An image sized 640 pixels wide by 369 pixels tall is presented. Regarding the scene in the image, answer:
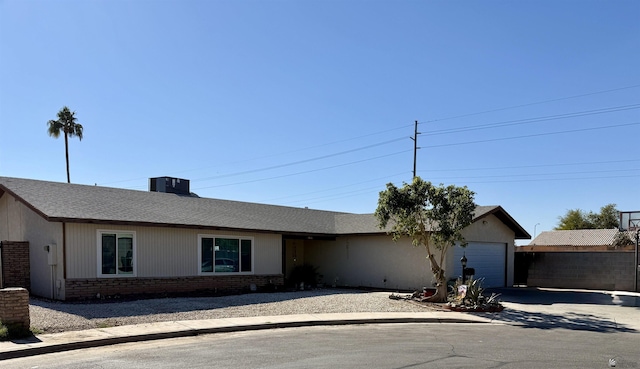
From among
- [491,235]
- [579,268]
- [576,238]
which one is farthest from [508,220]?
[576,238]

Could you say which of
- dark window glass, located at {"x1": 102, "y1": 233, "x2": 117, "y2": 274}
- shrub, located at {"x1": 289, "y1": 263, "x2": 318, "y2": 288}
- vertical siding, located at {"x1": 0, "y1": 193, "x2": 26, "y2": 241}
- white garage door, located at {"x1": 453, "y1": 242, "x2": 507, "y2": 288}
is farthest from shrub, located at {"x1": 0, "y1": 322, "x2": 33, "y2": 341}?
white garage door, located at {"x1": 453, "y1": 242, "x2": 507, "y2": 288}

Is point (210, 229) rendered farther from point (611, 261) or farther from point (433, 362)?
point (611, 261)

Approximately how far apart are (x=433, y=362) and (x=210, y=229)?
1373cm

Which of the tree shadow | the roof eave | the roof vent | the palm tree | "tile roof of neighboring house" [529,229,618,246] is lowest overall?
"tile roof of neighboring house" [529,229,618,246]

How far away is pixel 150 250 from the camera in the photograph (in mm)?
19438

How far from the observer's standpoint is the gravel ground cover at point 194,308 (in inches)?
511

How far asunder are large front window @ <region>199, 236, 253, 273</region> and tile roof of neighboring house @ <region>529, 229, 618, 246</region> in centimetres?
3487

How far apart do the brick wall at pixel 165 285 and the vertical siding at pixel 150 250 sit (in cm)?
25

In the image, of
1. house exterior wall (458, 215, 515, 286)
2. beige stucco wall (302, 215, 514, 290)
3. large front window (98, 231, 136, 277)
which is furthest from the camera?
house exterior wall (458, 215, 515, 286)

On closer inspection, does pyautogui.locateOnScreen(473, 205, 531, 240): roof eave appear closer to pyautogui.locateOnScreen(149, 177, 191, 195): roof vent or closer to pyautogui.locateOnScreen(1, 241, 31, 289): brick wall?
pyautogui.locateOnScreen(149, 177, 191, 195): roof vent

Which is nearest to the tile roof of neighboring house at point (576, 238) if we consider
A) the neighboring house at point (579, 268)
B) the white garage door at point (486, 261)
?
the neighboring house at point (579, 268)

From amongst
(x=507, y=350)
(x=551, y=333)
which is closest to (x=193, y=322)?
(x=507, y=350)

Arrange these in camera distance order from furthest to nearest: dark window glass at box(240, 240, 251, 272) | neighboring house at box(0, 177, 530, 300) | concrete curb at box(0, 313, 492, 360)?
dark window glass at box(240, 240, 251, 272), neighboring house at box(0, 177, 530, 300), concrete curb at box(0, 313, 492, 360)

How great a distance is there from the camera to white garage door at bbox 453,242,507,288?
76.4 feet
